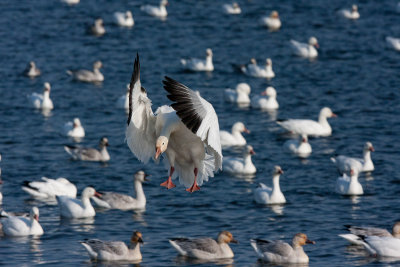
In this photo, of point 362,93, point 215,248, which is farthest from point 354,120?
point 215,248

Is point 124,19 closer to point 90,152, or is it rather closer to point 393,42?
point 393,42

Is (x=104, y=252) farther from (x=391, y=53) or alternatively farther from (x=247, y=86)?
(x=391, y=53)

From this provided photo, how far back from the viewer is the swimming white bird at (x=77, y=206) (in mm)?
24250

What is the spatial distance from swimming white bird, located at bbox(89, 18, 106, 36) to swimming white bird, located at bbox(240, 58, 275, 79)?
824 cm

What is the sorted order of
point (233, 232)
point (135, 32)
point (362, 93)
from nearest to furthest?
point (233, 232) → point (362, 93) → point (135, 32)

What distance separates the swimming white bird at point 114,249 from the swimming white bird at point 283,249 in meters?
2.49

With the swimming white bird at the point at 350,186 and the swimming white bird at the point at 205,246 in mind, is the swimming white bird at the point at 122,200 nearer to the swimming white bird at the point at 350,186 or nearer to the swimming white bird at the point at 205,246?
the swimming white bird at the point at 205,246

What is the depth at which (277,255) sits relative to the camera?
69.9 feet

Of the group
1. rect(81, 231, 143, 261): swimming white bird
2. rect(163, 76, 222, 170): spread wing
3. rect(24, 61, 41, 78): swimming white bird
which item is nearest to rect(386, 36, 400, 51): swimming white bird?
rect(24, 61, 41, 78): swimming white bird

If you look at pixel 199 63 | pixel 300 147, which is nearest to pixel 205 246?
pixel 300 147

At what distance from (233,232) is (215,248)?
2102mm

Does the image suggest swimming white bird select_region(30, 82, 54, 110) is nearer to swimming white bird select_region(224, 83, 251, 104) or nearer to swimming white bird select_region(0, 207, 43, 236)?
swimming white bird select_region(224, 83, 251, 104)

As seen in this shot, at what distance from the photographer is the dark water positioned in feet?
77.6

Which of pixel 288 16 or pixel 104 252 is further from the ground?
pixel 288 16
